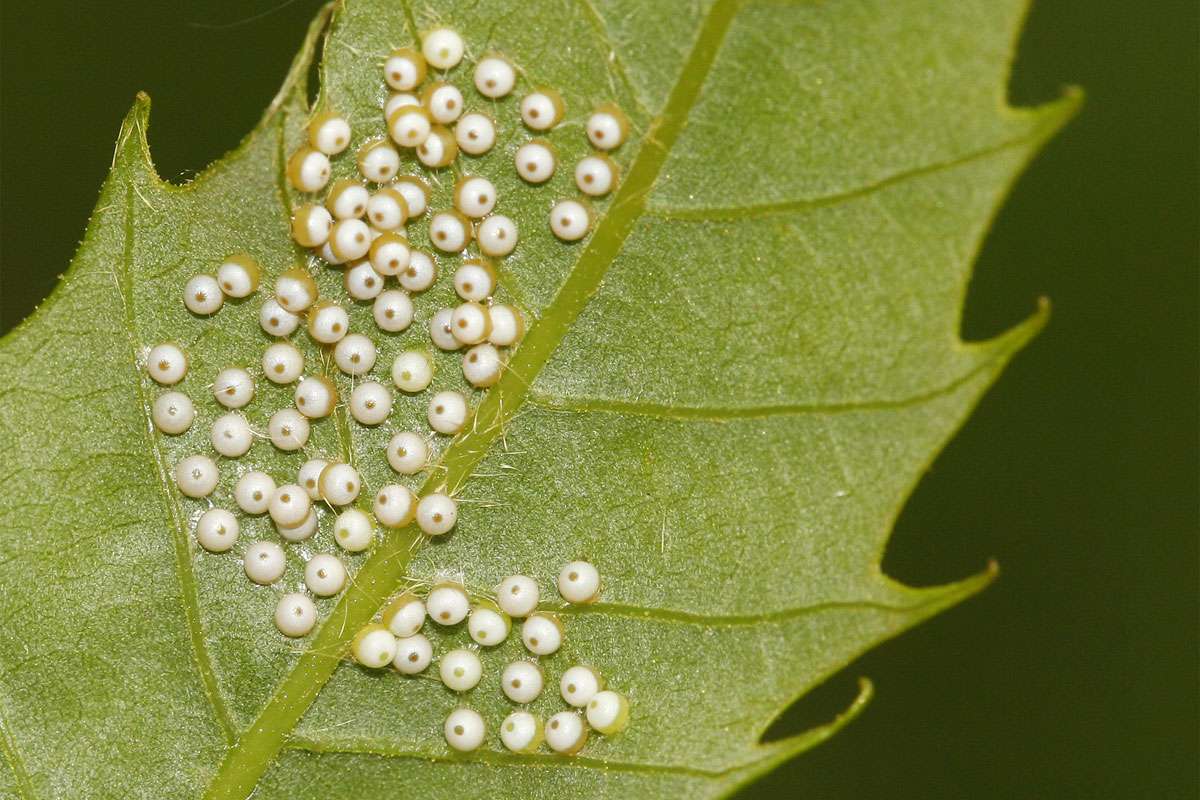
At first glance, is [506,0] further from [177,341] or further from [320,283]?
[177,341]

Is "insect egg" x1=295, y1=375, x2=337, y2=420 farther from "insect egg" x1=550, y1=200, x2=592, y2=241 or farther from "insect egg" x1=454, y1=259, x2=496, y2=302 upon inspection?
"insect egg" x1=550, y1=200, x2=592, y2=241

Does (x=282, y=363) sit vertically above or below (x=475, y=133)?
below

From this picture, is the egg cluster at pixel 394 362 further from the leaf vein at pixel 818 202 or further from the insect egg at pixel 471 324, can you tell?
the leaf vein at pixel 818 202

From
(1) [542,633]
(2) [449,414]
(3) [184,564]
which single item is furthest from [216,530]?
(1) [542,633]

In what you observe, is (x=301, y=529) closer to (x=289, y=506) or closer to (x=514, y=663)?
(x=289, y=506)

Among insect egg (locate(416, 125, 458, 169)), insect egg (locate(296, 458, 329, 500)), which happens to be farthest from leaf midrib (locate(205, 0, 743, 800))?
insect egg (locate(416, 125, 458, 169))
